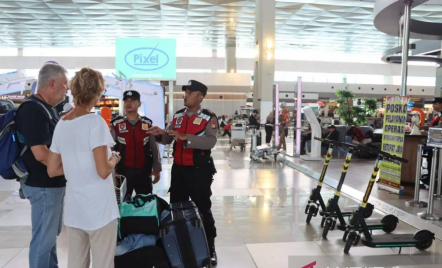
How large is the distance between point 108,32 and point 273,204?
68.4 ft

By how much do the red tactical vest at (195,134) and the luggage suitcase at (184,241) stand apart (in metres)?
0.58

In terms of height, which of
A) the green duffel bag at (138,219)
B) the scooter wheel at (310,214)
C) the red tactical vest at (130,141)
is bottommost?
the scooter wheel at (310,214)

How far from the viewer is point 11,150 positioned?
2.05 meters

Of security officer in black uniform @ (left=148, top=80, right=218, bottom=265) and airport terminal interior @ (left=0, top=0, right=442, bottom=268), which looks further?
airport terminal interior @ (left=0, top=0, right=442, bottom=268)

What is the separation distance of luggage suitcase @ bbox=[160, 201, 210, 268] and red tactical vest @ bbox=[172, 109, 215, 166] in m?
0.58

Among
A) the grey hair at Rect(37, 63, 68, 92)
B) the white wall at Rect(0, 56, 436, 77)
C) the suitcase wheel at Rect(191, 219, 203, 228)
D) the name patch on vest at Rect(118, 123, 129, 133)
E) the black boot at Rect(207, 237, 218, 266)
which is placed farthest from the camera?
the white wall at Rect(0, 56, 436, 77)

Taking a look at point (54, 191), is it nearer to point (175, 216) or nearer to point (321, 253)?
point (175, 216)

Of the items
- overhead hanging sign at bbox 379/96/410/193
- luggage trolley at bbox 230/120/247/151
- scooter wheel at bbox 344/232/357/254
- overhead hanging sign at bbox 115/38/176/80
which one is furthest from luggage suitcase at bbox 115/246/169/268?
luggage trolley at bbox 230/120/247/151

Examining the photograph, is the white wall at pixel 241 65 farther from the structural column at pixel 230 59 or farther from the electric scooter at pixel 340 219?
the electric scooter at pixel 340 219

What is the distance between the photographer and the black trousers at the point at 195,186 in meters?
2.86

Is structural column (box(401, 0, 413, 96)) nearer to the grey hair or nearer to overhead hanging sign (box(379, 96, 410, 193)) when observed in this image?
overhead hanging sign (box(379, 96, 410, 193))

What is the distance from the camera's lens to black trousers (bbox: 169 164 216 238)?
2859 mm

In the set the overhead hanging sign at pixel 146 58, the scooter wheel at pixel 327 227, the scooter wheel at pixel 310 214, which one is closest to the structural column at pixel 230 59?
the overhead hanging sign at pixel 146 58

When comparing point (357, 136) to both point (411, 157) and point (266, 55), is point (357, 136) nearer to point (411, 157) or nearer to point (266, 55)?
point (411, 157)
